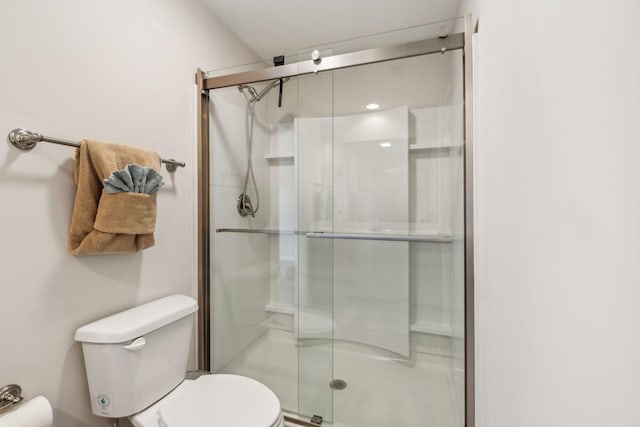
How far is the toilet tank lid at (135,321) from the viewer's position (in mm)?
1007

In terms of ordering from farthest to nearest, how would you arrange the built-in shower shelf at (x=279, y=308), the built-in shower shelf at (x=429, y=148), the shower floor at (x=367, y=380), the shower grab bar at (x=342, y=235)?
the built-in shower shelf at (x=279, y=308) → the shower grab bar at (x=342, y=235) → the built-in shower shelf at (x=429, y=148) → the shower floor at (x=367, y=380)

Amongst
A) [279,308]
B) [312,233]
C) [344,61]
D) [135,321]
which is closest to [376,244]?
[312,233]

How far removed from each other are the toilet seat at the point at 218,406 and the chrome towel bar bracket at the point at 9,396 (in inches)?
14.2

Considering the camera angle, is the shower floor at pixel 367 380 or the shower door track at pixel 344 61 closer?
the shower door track at pixel 344 61

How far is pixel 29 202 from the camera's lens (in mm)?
930

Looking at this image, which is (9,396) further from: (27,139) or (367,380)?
(367,380)

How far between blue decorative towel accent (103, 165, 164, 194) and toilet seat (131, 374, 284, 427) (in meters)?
0.83

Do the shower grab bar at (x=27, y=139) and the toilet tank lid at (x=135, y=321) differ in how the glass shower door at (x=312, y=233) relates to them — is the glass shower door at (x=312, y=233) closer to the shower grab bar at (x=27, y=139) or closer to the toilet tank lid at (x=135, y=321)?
the toilet tank lid at (x=135, y=321)

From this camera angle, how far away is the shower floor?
147 centimetres

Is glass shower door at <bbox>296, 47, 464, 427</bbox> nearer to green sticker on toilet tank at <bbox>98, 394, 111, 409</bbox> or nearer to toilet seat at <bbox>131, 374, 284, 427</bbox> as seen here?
toilet seat at <bbox>131, 374, 284, 427</bbox>

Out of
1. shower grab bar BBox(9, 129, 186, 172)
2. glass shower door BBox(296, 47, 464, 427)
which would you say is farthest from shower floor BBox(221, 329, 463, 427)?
shower grab bar BBox(9, 129, 186, 172)

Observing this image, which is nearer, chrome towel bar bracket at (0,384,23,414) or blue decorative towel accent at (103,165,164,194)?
chrome towel bar bracket at (0,384,23,414)

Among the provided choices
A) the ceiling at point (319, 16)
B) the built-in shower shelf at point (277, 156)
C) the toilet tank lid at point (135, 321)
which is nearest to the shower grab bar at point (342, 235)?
the built-in shower shelf at point (277, 156)

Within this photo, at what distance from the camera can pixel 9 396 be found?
0.86 m
